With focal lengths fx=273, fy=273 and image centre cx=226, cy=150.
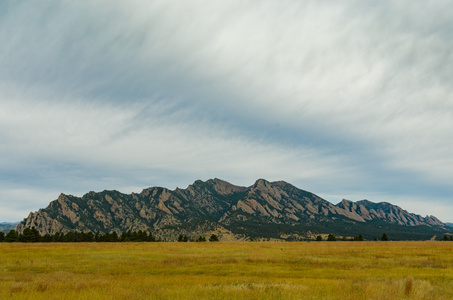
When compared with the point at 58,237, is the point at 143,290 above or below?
above

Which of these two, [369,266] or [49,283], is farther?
[369,266]

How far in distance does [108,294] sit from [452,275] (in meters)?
21.3

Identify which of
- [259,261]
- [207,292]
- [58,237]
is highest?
[207,292]

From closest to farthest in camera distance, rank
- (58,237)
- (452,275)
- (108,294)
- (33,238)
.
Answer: (108,294) < (452,275) < (33,238) < (58,237)

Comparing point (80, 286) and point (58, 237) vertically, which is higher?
point (80, 286)

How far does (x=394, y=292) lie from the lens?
11242mm

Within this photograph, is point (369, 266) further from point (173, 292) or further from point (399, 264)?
point (173, 292)

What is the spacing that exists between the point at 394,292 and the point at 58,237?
369 ft

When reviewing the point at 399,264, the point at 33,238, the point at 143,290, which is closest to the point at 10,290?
the point at 143,290

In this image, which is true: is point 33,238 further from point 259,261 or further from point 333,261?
point 333,261

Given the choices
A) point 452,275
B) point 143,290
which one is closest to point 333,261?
point 452,275

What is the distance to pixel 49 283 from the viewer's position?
42.8 ft

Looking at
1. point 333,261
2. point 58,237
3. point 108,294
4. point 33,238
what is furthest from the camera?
point 58,237

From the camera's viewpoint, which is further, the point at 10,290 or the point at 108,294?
the point at 10,290
